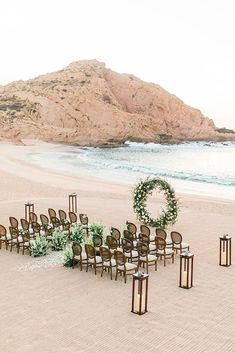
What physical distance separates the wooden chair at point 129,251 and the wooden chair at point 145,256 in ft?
0.58

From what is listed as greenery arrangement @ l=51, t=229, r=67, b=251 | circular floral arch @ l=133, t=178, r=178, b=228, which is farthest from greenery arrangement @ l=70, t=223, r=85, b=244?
circular floral arch @ l=133, t=178, r=178, b=228

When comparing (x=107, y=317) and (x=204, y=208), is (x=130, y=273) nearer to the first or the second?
(x=107, y=317)

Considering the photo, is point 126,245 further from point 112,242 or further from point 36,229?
point 36,229

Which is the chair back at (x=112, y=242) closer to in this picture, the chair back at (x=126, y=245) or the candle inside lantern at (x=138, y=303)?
the chair back at (x=126, y=245)

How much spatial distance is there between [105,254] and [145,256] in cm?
115

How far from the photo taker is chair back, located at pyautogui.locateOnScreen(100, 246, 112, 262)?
1143 cm

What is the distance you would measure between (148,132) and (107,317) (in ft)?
607

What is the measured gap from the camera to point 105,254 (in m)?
11.7

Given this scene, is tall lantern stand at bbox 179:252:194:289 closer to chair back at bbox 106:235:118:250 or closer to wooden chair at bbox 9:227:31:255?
chair back at bbox 106:235:118:250

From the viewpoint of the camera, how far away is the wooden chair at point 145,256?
11.9 metres

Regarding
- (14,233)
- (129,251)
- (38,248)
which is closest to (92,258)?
(129,251)

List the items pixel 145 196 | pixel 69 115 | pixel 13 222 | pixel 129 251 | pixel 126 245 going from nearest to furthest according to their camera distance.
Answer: pixel 129 251, pixel 126 245, pixel 13 222, pixel 145 196, pixel 69 115

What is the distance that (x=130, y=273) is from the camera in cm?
1136

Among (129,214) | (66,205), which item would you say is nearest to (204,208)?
(129,214)
